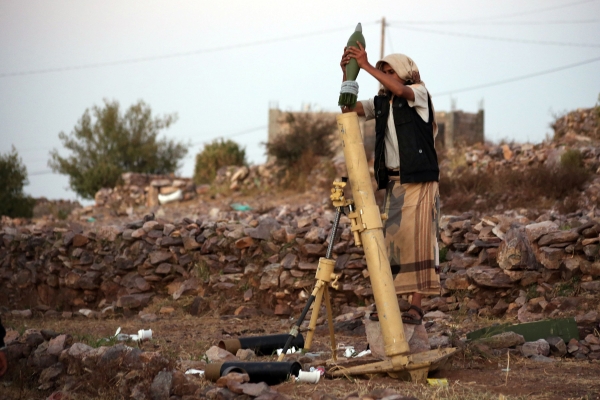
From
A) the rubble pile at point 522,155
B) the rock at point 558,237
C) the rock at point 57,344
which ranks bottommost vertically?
the rock at point 57,344

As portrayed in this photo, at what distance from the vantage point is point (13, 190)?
24.5 meters

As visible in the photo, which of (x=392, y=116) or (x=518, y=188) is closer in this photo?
(x=392, y=116)

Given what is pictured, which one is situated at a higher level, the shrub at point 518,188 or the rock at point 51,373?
the shrub at point 518,188

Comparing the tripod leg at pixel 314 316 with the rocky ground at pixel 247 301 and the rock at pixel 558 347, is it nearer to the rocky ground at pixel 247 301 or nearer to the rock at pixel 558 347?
the rocky ground at pixel 247 301

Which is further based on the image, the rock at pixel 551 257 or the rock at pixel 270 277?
the rock at pixel 270 277

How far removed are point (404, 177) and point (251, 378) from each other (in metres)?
1.42

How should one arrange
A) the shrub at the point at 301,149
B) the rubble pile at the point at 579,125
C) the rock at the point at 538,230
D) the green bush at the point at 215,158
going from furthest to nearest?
the green bush at the point at 215,158, the shrub at the point at 301,149, the rubble pile at the point at 579,125, the rock at the point at 538,230

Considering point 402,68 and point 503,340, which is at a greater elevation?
point 402,68

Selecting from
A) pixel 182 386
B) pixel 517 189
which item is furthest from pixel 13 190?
pixel 182 386

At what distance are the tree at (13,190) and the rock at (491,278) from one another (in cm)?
1957

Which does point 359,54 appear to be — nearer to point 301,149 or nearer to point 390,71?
point 390,71

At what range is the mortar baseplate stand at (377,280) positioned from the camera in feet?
12.8

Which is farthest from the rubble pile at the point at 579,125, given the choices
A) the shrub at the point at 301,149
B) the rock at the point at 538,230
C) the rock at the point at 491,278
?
the rock at the point at 491,278

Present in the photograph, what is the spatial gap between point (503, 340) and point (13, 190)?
22.4m
